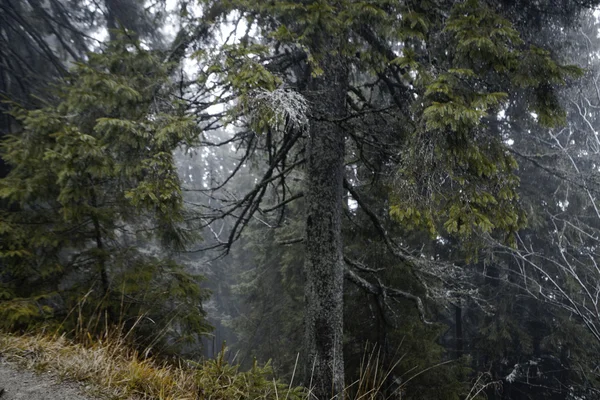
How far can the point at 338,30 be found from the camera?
361 centimetres

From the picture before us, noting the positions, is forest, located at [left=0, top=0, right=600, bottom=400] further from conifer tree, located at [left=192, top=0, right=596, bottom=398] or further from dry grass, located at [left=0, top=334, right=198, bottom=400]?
dry grass, located at [left=0, top=334, right=198, bottom=400]

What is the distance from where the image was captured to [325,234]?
170 inches

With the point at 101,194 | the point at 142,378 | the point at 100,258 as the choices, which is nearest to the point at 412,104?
the point at 142,378

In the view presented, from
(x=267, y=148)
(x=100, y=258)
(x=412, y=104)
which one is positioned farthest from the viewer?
(x=267, y=148)

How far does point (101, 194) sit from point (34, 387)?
247cm

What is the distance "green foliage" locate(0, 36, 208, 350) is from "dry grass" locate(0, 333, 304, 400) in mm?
893

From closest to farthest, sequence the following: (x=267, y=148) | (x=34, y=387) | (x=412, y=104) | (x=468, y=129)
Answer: (x=34, y=387) → (x=468, y=129) → (x=412, y=104) → (x=267, y=148)

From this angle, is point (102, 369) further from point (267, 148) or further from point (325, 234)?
point (267, 148)

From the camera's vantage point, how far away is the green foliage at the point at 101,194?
365cm

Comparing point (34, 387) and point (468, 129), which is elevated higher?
point (468, 129)

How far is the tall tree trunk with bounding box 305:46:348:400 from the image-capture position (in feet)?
13.6

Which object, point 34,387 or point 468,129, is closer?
point 34,387

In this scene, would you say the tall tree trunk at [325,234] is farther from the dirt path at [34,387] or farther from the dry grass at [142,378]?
the dirt path at [34,387]

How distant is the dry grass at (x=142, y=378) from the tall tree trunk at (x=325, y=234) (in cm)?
166
